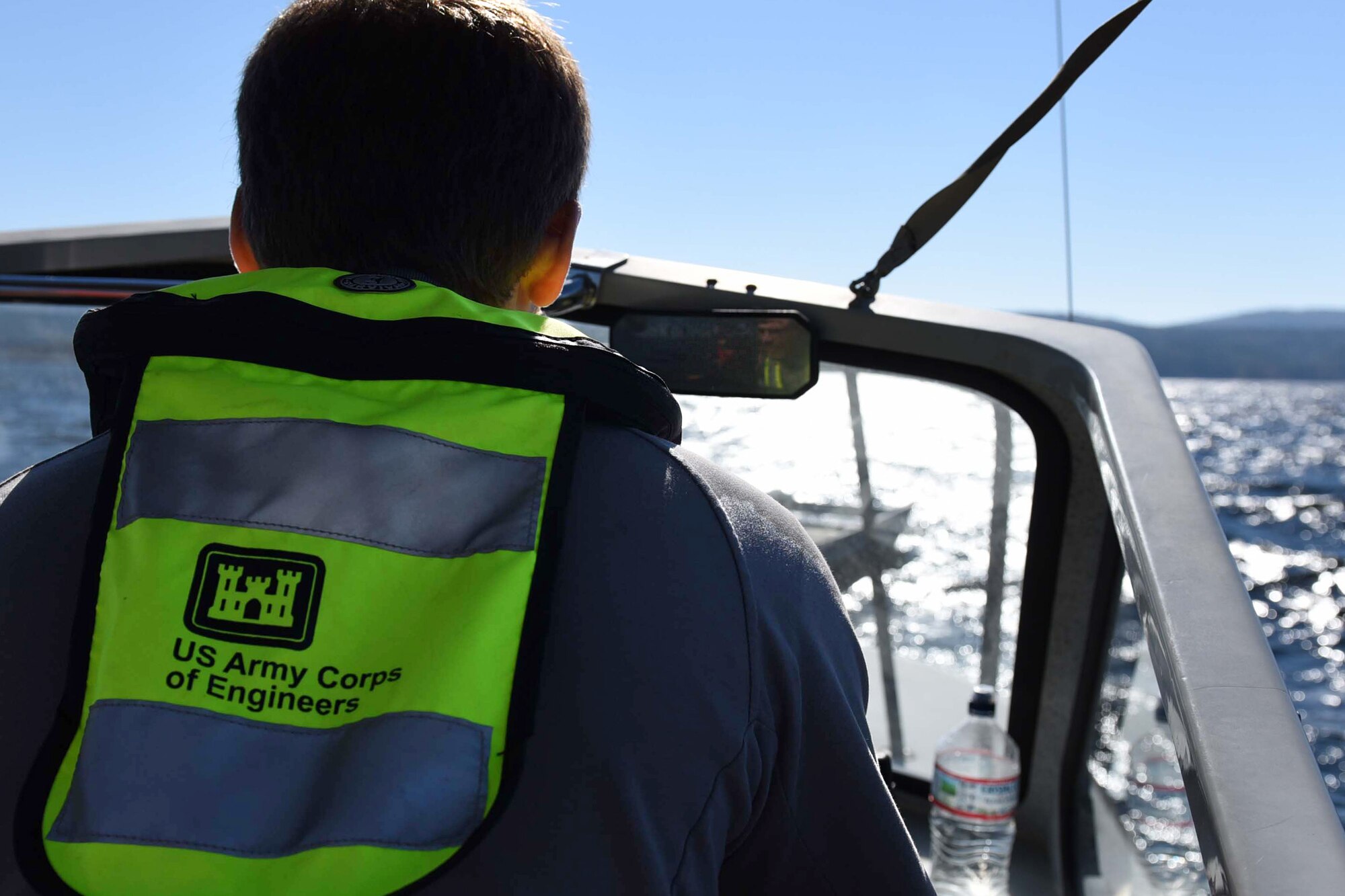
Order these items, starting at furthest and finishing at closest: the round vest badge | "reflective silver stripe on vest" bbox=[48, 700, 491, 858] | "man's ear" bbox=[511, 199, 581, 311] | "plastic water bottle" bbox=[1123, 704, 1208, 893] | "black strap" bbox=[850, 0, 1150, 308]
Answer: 1. "plastic water bottle" bbox=[1123, 704, 1208, 893]
2. "black strap" bbox=[850, 0, 1150, 308]
3. "man's ear" bbox=[511, 199, 581, 311]
4. the round vest badge
5. "reflective silver stripe on vest" bbox=[48, 700, 491, 858]

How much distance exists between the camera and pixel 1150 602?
134 cm

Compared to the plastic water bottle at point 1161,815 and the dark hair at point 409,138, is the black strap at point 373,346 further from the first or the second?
the plastic water bottle at point 1161,815

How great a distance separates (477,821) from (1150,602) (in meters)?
0.83

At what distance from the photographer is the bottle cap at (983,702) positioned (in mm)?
2404

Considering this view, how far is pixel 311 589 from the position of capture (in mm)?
885

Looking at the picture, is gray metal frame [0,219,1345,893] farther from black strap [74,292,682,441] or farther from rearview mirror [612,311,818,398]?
black strap [74,292,682,441]

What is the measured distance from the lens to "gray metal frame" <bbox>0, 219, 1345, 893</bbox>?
1.05 m

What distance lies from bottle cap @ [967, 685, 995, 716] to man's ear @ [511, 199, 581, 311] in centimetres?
156

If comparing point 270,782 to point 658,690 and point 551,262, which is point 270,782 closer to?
point 658,690

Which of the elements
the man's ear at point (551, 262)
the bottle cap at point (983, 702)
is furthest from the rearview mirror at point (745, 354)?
the man's ear at point (551, 262)

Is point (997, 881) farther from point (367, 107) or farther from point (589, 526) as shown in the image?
point (367, 107)

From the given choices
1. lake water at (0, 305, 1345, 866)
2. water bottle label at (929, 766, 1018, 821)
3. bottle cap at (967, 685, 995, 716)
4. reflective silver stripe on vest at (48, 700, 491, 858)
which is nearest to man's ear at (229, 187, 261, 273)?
reflective silver stripe on vest at (48, 700, 491, 858)

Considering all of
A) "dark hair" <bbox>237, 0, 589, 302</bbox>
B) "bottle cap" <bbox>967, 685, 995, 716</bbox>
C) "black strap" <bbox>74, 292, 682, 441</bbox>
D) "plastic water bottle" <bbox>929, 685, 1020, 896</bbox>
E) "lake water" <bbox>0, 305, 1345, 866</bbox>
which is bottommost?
"plastic water bottle" <bbox>929, 685, 1020, 896</bbox>

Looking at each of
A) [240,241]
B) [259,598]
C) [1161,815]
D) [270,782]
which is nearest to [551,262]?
[240,241]
